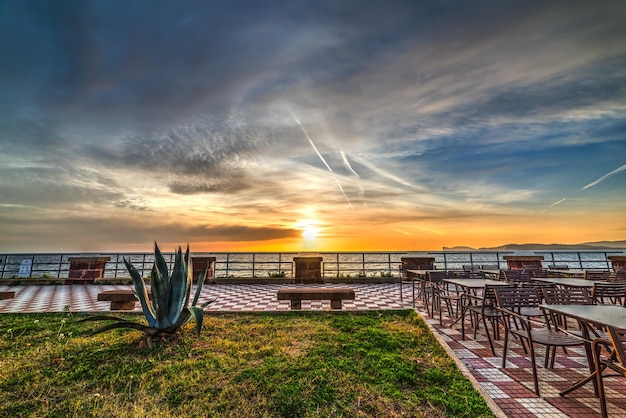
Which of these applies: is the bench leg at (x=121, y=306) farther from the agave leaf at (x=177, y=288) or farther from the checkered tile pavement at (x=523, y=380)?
the checkered tile pavement at (x=523, y=380)

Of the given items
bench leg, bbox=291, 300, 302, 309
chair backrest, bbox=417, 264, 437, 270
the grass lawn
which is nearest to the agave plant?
the grass lawn

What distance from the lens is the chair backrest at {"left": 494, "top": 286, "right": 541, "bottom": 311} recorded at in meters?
3.72

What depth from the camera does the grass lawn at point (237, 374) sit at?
247 cm

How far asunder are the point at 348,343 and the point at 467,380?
4.99 feet

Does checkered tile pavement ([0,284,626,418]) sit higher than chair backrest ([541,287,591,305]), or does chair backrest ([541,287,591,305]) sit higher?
chair backrest ([541,287,591,305])

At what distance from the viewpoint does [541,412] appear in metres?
2.43

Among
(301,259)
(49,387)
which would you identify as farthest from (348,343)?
(301,259)

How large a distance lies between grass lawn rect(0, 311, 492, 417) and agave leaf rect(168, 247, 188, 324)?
0.38 meters

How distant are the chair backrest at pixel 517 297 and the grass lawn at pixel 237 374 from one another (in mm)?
1018

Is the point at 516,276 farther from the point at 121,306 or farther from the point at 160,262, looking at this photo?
the point at 121,306

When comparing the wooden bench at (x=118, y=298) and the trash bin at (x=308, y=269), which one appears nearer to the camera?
the wooden bench at (x=118, y=298)

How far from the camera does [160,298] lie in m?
3.87

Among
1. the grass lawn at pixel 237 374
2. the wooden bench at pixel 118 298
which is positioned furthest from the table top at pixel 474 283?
the wooden bench at pixel 118 298

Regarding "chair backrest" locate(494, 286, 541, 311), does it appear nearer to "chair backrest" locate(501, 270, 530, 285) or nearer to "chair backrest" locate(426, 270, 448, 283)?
"chair backrest" locate(426, 270, 448, 283)
